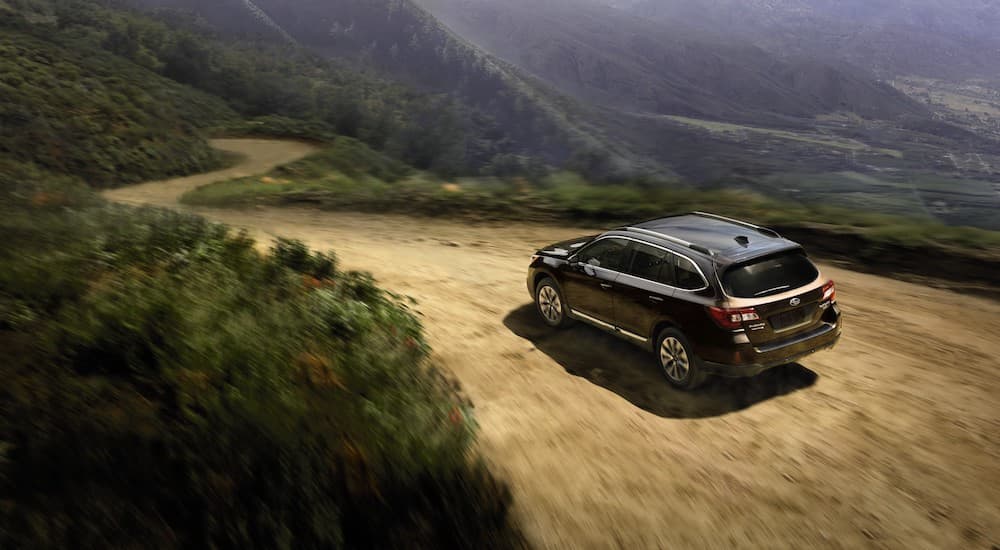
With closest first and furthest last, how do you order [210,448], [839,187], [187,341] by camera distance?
[210,448] → [187,341] → [839,187]

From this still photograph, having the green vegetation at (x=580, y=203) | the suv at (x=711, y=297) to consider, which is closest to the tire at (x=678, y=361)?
the suv at (x=711, y=297)

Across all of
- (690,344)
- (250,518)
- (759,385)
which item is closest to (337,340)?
(250,518)

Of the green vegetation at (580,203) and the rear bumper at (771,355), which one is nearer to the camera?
the rear bumper at (771,355)

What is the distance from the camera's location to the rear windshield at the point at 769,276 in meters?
6.34

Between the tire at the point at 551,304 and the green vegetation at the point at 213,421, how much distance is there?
2.31 meters

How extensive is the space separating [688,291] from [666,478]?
6.71 feet

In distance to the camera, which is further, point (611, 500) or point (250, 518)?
point (611, 500)

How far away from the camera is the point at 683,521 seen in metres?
4.69

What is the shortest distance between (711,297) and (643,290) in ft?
2.83

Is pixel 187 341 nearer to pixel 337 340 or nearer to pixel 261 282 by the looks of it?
pixel 337 340

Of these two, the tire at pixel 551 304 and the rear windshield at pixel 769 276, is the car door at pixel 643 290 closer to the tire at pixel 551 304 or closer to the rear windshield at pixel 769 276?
the rear windshield at pixel 769 276

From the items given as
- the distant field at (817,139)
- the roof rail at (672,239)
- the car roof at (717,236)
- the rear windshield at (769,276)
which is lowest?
the rear windshield at (769,276)

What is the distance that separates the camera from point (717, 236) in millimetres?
7008

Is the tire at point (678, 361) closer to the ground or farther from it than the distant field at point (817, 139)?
closer to the ground
